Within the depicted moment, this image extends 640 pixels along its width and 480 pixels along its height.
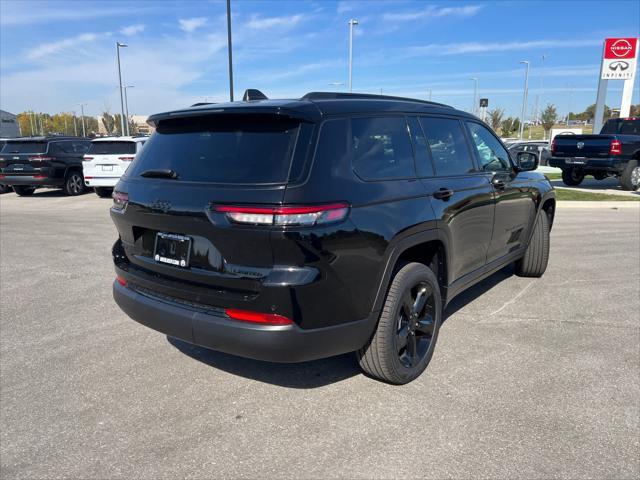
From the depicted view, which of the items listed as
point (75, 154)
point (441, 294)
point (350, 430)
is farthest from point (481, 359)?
point (75, 154)

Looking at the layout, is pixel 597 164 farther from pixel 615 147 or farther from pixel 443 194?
pixel 443 194

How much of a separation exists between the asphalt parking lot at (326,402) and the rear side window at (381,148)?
1398mm

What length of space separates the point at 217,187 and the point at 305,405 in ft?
4.68

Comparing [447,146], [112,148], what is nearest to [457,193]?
[447,146]

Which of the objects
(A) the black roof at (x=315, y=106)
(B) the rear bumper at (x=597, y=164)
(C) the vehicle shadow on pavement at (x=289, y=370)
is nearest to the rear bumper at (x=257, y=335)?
(C) the vehicle shadow on pavement at (x=289, y=370)

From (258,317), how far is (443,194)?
1.64 m

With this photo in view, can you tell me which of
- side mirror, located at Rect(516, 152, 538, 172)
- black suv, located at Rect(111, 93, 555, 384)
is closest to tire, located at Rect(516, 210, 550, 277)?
side mirror, located at Rect(516, 152, 538, 172)

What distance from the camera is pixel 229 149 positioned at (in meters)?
2.84

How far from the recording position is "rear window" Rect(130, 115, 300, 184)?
2658 mm

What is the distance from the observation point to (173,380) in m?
3.39

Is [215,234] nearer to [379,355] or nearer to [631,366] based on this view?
[379,355]

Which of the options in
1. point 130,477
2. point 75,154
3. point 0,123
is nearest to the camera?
point 130,477

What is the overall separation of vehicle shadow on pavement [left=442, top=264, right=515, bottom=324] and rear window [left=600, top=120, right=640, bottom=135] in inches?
487

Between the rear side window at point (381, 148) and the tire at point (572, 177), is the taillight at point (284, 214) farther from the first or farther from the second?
the tire at point (572, 177)
